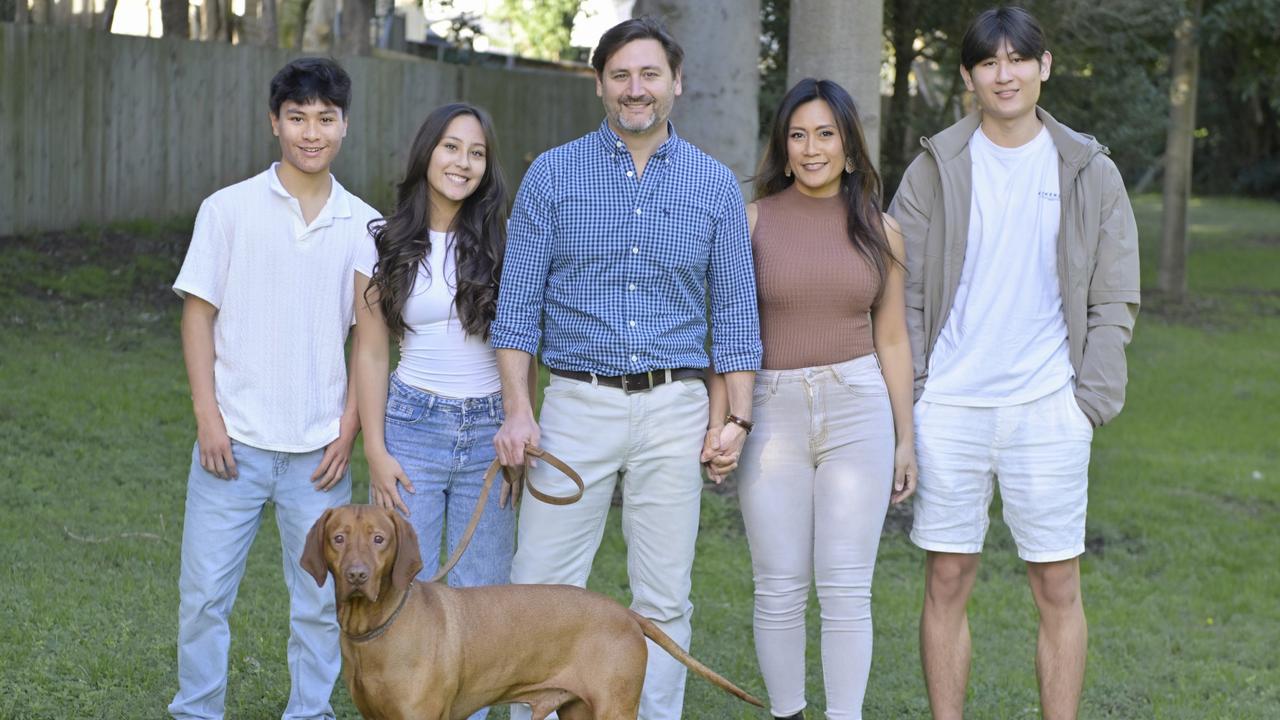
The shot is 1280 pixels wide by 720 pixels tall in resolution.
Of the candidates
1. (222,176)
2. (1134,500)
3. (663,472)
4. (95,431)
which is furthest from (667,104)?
(222,176)

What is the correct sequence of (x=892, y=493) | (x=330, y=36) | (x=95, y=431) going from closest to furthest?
(x=892, y=493) → (x=95, y=431) → (x=330, y=36)

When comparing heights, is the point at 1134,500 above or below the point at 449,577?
below

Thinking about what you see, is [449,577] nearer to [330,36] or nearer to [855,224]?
[855,224]

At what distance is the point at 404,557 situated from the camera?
12.8 feet

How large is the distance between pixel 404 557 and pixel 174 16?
14.1 meters

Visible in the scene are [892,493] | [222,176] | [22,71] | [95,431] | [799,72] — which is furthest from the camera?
[222,176]

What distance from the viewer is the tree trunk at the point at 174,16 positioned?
16391 mm

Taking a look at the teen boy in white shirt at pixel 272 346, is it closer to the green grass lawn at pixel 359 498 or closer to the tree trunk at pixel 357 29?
the green grass lawn at pixel 359 498

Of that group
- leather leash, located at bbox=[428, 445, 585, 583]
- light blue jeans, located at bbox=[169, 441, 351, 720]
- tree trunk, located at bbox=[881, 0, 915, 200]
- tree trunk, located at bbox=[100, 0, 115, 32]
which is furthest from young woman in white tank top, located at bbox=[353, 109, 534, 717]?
tree trunk, located at bbox=[100, 0, 115, 32]

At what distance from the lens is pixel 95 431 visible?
8.75 meters

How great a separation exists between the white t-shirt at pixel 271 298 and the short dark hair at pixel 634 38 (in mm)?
959

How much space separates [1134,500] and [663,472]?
6.17m

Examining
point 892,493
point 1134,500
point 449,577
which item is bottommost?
A: point 1134,500

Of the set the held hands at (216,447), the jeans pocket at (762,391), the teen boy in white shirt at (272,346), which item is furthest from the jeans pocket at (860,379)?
the held hands at (216,447)
